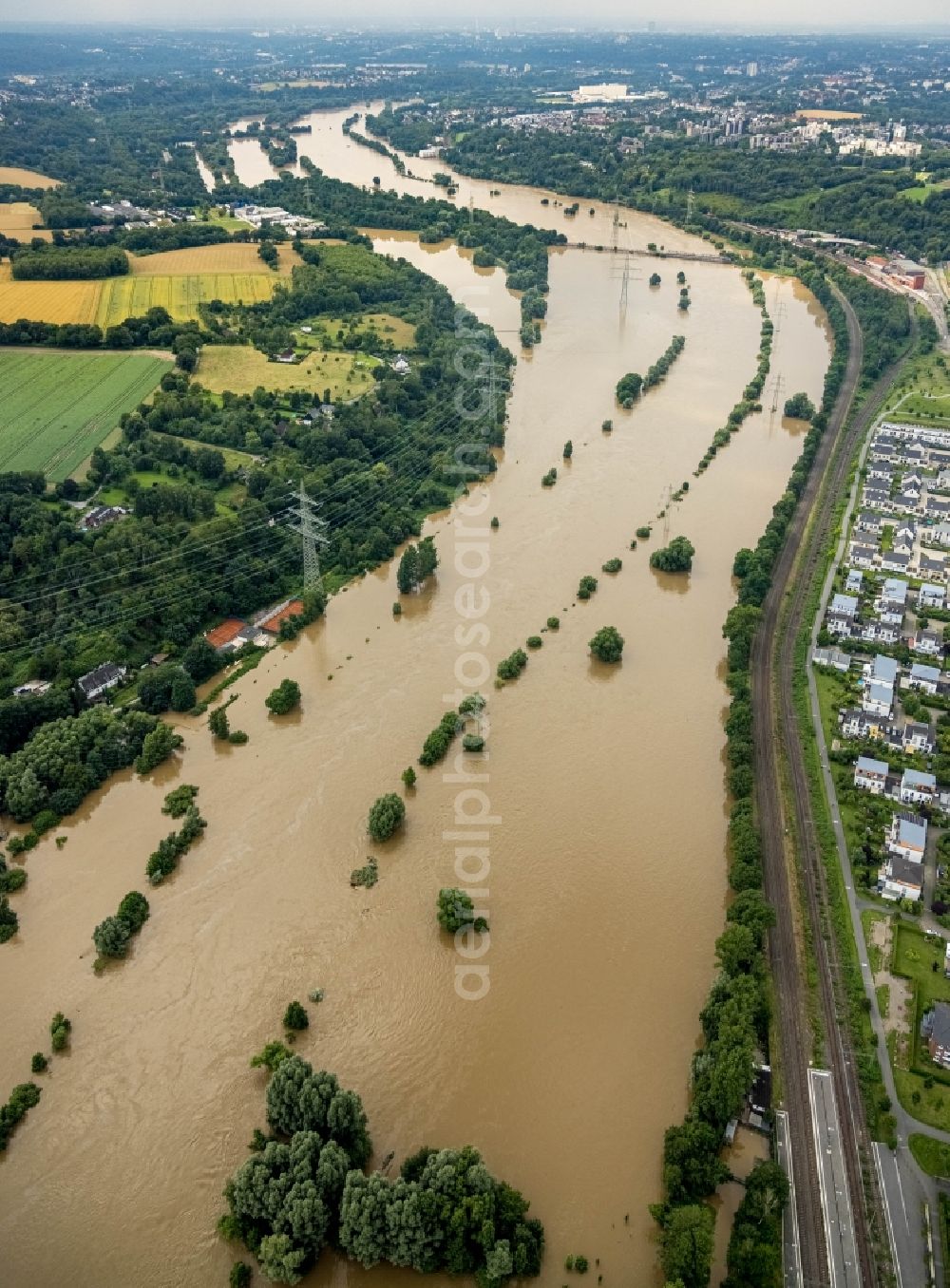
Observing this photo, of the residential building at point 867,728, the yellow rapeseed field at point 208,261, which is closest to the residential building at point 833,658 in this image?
the residential building at point 867,728

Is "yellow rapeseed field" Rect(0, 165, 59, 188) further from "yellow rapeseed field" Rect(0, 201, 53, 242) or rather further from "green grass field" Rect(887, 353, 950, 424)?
"green grass field" Rect(887, 353, 950, 424)

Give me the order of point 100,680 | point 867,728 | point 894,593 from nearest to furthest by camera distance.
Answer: point 867,728 → point 100,680 → point 894,593

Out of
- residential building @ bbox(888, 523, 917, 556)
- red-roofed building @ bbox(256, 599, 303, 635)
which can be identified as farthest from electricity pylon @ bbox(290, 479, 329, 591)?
residential building @ bbox(888, 523, 917, 556)

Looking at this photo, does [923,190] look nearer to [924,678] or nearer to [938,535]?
[938,535]

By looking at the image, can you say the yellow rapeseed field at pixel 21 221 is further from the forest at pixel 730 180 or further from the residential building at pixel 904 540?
the residential building at pixel 904 540

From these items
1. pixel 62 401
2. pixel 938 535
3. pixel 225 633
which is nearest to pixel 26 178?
pixel 62 401

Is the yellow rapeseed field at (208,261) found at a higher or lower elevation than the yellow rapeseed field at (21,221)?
lower
